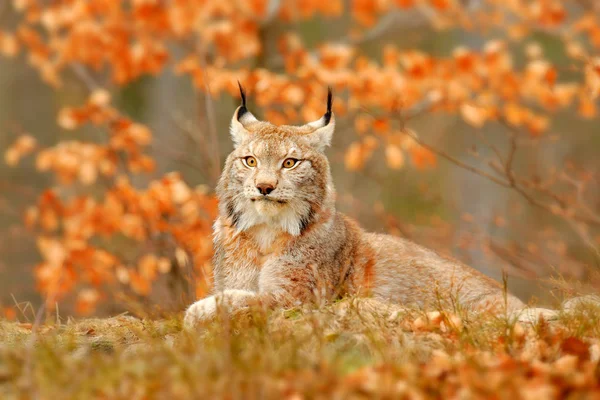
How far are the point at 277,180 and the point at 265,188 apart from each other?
0.35 ft

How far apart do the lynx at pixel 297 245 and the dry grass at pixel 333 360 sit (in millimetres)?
407

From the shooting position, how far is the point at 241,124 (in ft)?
17.4

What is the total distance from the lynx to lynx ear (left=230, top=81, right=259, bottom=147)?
1 centimetres

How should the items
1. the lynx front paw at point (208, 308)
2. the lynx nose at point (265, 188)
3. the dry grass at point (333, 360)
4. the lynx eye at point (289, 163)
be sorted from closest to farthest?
the dry grass at point (333, 360), the lynx front paw at point (208, 308), the lynx nose at point (265, 188), the lynx eye at point (289, 163)

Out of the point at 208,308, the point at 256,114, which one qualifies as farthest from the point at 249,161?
the point at 256,114

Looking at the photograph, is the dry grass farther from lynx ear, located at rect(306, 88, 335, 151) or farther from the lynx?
lynx ear, located at rect(306, 88, 335, 151)

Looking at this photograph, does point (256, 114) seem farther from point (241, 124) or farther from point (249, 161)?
point (249, 161)

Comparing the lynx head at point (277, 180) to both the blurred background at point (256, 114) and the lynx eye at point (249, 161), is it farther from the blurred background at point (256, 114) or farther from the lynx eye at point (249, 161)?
the blurred background at point (256, 114)

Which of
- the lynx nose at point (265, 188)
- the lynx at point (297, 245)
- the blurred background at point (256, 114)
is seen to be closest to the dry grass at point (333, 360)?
the lynx at point (297, 245)

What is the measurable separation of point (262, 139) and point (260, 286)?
1.01 m

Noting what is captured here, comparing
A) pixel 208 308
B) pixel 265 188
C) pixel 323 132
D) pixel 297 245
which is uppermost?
pixel 323 132

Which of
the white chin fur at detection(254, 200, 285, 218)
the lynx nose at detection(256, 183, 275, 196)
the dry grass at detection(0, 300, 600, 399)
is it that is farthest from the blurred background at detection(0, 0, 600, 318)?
the dry grass at detection(0, 300, 600, 399)

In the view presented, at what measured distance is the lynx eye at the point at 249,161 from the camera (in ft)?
16.2

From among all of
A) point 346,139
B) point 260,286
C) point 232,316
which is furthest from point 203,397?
point 346,139
